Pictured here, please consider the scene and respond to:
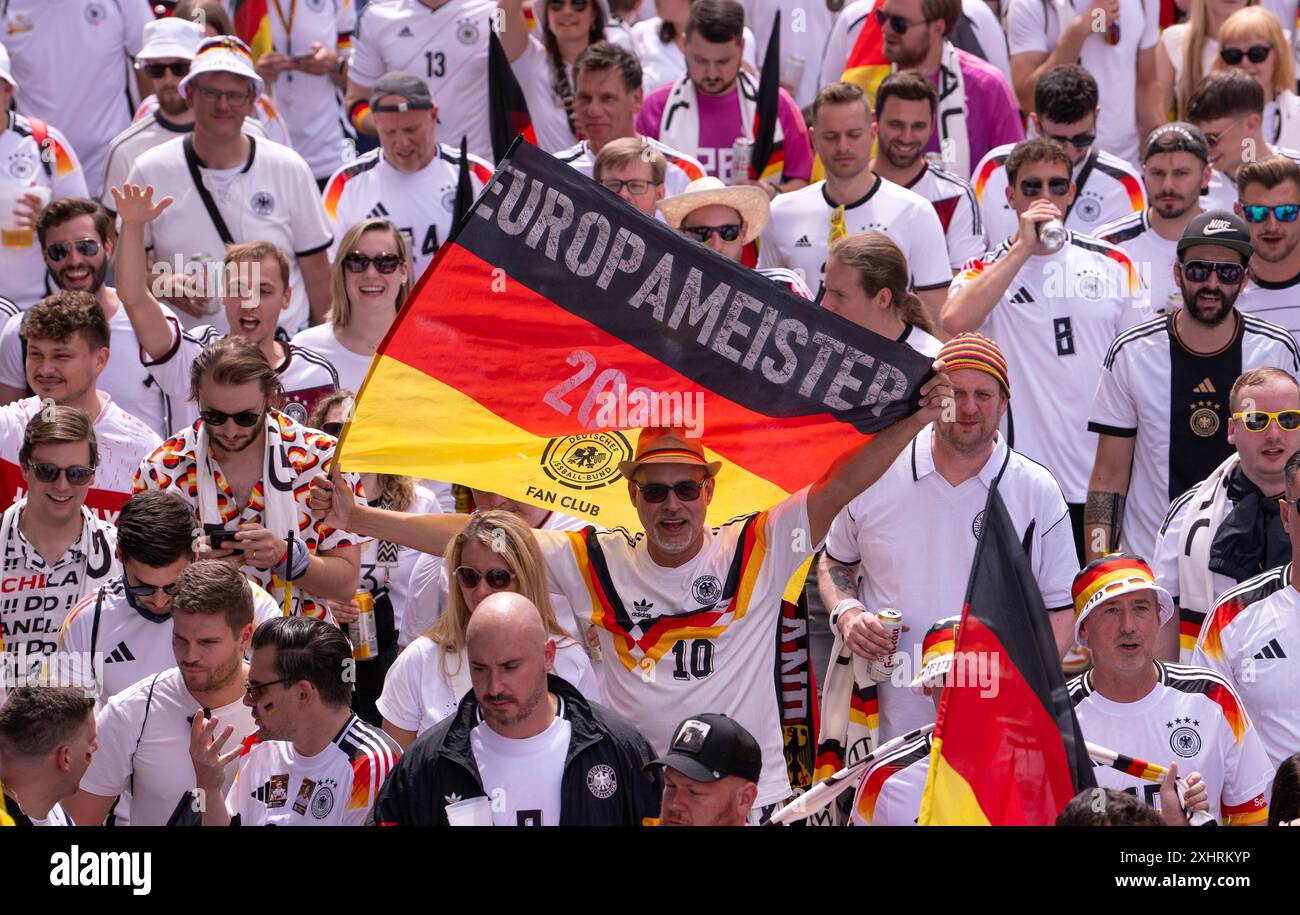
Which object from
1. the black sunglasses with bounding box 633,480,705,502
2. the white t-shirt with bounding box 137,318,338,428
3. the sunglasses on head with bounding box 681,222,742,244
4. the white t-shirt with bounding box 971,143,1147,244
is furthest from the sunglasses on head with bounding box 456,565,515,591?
the white t-shirt with bounding box 971,143,1147,244

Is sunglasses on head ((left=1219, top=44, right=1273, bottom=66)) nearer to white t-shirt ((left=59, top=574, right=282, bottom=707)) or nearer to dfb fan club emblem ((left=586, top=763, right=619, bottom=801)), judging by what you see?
white t-shirt ((left=59, top=574, right=282, bottom=707))

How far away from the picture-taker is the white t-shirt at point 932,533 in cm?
844

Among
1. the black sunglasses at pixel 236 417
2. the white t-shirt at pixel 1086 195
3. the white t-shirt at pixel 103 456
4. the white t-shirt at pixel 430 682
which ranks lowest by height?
the white t-shirt at pixel 430 682

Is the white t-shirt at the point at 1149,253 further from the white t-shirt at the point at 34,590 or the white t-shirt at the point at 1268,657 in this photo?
the white t-shirt at the point at 34,590

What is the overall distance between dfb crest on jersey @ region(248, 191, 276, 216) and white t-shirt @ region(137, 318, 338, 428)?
918 mm

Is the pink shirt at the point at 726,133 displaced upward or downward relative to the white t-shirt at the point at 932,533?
upward

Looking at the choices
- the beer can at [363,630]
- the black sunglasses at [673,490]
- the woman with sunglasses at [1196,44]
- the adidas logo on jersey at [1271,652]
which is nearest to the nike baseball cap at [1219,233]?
the adidas logo on jersey at [1271,652]

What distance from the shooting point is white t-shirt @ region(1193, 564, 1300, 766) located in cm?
802

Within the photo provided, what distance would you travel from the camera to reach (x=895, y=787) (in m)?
7.39

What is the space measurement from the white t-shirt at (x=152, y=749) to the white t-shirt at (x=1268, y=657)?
3681 mm

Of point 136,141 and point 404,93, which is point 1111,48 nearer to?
point 404,93

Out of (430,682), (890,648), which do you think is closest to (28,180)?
(430,682)

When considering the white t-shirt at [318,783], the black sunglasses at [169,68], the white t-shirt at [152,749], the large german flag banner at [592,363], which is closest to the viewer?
the white t-shirt at [318,783]
